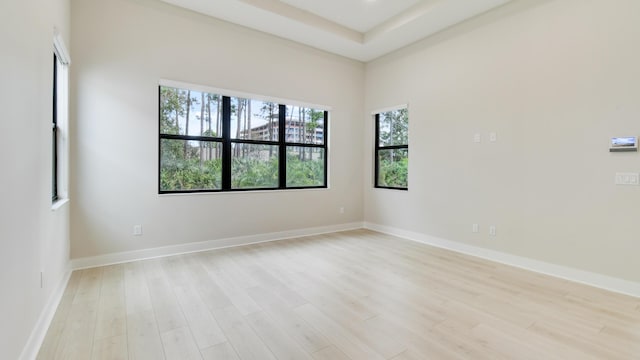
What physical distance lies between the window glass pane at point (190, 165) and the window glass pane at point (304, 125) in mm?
1274

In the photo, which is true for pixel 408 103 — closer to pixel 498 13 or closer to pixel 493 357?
pixel 498 13

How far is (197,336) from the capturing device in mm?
2039

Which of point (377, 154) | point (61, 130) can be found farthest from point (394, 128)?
point (61, 130)

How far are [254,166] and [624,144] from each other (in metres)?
4.35

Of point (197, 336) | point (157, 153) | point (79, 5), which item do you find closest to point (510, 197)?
point (197, 336)

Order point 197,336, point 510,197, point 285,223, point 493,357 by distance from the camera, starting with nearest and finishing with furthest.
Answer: point 493,357 → point 197,336 → point 510,197 → point 285,223

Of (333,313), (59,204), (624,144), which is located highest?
(624,144)

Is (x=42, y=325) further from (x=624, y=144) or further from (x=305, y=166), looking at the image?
(x=624, y=144)

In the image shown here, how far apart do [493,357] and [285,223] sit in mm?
3491

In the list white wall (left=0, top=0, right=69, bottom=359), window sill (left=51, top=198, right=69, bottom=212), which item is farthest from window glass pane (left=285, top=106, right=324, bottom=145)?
white wall (left=0, top=0, right=69, bottom=359)

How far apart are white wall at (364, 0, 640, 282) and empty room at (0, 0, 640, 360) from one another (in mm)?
21

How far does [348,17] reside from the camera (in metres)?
A: 4.37

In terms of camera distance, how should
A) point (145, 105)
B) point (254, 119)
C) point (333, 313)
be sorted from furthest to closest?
1. point (254, 119)
2. point (145, 105)
3. point (333, 313)

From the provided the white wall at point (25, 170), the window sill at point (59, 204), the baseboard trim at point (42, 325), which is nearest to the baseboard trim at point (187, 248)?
the baseboard trim at point (42, 325)
